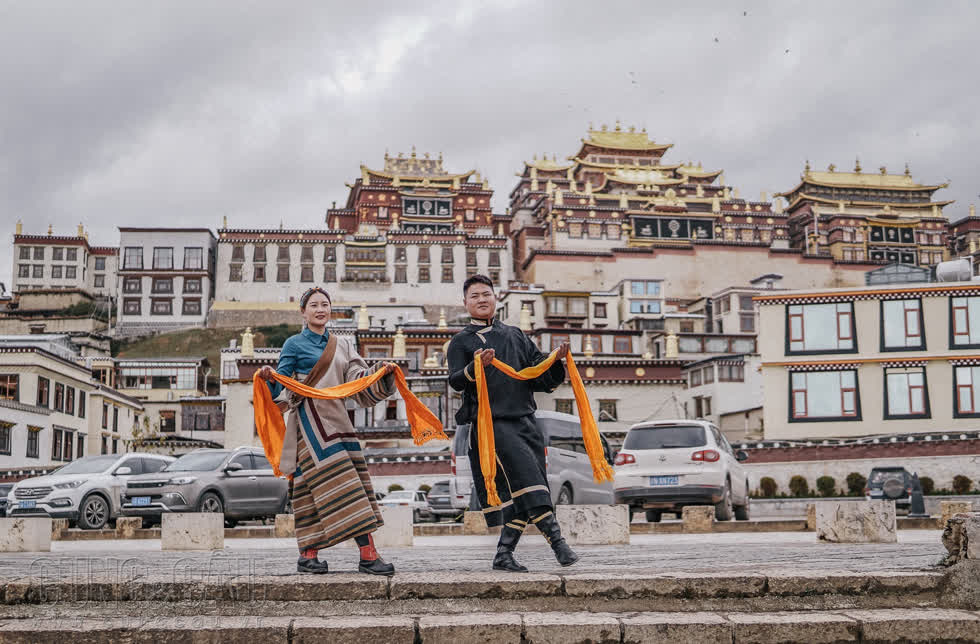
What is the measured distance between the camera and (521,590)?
215 inches

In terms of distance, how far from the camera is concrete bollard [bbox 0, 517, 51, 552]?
36.5 feet

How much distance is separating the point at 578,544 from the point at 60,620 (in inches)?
299

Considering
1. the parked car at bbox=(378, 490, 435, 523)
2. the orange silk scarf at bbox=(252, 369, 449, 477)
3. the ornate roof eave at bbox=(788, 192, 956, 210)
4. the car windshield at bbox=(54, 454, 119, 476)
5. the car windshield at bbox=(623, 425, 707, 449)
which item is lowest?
the parked car at bbox=(378, 490, 435, 523)

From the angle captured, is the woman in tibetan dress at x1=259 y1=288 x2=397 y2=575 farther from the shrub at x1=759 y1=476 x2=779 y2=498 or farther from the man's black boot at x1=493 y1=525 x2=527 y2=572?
the shrub at x1=759 y1=476 x2=779 y2=498

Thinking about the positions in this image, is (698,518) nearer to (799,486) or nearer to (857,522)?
(857,522)

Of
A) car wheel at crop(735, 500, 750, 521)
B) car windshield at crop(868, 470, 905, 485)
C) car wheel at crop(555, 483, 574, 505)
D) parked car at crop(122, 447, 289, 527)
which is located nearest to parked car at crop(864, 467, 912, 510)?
car windshield at crop(868, 470, 905, 485)

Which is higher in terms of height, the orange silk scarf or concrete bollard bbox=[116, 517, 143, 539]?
the orange silk scarf

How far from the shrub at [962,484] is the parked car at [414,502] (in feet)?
56.1

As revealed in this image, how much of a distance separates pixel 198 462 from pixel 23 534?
6353 millimetres

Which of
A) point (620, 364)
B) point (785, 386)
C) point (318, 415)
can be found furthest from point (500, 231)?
point (318, 415)

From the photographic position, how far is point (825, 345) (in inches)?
1406

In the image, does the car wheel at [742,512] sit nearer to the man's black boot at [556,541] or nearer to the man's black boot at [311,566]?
the man's black boot at [556,541]

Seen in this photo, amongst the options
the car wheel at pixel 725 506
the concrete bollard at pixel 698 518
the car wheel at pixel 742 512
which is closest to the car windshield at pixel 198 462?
the concrete bollard at pixel 698 518

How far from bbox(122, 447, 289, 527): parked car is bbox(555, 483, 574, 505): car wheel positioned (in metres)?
4.80
